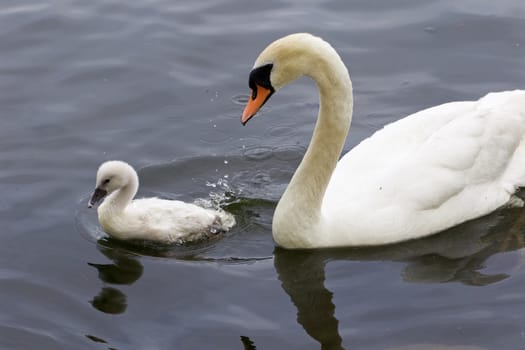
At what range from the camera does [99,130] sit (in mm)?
11203

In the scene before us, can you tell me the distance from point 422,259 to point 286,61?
1.92m

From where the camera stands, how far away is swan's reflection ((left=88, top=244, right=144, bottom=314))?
28.5 ft

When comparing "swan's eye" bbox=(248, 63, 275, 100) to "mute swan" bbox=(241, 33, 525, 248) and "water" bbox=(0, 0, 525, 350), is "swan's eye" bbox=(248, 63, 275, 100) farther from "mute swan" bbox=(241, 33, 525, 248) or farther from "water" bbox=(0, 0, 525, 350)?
"water" bbox=(0, 0, 525, 350)

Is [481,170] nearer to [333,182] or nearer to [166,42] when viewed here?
[333,182]

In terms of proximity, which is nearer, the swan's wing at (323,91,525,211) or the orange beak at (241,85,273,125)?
the orange beak at (241,85,273,125)

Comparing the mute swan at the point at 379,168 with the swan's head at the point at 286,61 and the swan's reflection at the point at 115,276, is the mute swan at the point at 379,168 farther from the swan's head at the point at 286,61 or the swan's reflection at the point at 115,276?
the swan's reflection at the point at 115,276

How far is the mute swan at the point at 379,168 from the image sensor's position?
346 inches

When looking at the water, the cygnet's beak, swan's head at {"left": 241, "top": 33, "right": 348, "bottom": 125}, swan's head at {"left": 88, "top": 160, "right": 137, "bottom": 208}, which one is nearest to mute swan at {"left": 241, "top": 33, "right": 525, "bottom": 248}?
swan's head at {"left": 241, "top": 33, "right": 348, "bottom": 125}

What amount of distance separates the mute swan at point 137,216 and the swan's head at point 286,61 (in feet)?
3.39

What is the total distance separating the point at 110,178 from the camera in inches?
365

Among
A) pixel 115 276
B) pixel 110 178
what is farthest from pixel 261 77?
pixel 115 276

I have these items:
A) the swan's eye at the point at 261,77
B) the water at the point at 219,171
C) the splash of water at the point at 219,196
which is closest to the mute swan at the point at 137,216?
Result: the water at the point at 219,171

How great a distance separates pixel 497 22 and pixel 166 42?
3680 mm

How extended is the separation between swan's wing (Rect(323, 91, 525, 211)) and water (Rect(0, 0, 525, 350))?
15.4 inches
